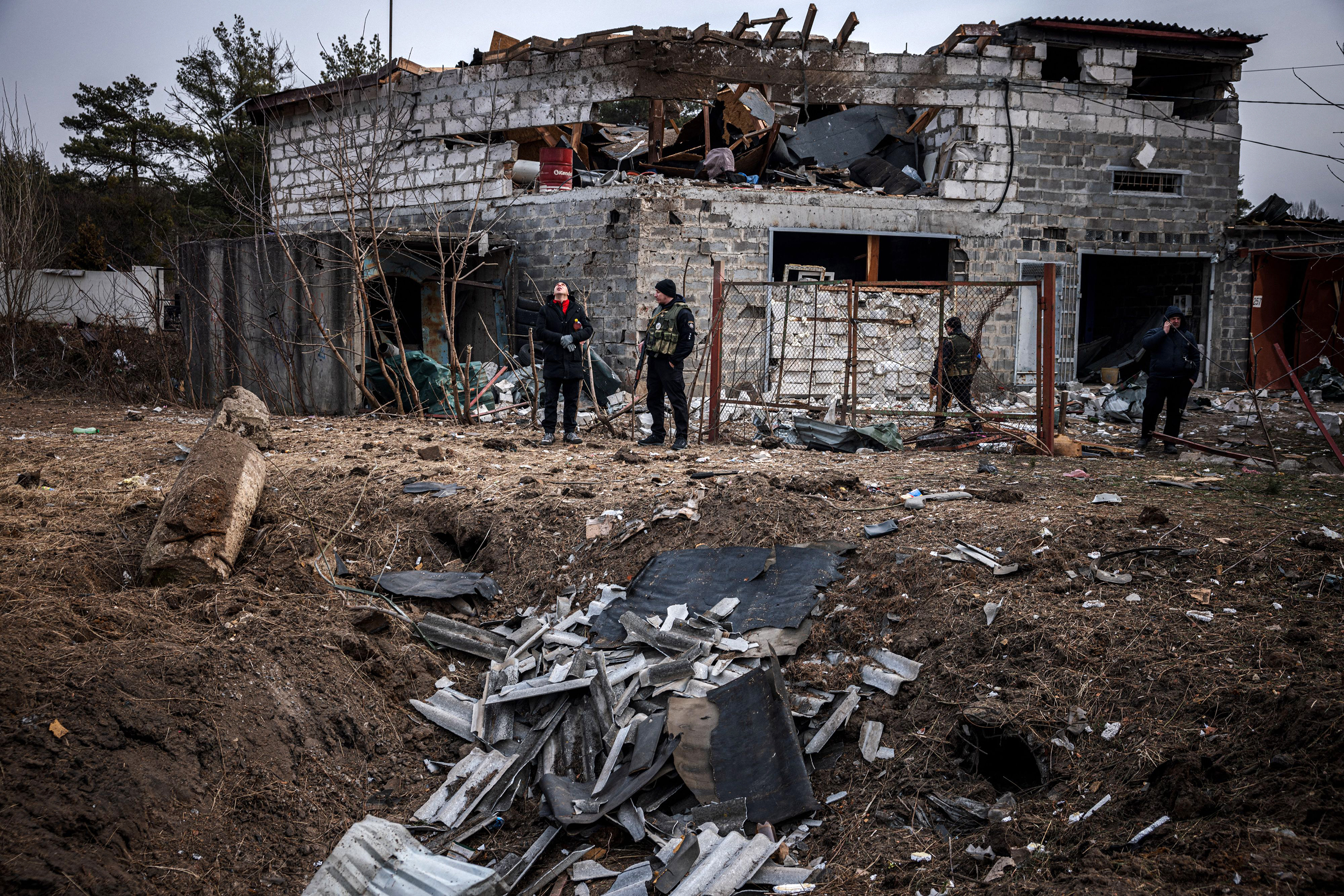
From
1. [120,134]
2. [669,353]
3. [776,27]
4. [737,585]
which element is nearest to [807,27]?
[776,27]

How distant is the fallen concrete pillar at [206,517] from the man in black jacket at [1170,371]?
8.41 m

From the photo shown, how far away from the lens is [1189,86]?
48.0ft

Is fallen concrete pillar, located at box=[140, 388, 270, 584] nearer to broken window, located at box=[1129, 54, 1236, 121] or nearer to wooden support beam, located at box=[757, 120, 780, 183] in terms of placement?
wooden support beam, located at box=[757, 120, 780, 183]

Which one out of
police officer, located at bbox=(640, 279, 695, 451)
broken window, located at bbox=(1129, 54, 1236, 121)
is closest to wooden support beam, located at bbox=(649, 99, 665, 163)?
police officer, located at bbox=(640, 279, 695, 451)

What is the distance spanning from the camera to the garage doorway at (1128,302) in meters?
14.7

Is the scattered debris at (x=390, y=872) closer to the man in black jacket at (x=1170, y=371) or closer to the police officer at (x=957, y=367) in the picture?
Answer: the police officer at (x=957, y=367)

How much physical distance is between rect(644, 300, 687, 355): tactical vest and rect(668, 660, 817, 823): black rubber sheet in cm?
465

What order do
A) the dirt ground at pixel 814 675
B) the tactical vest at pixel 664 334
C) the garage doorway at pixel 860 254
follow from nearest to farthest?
1. the dirt ground at pixel 814 675
2. the tactical vest at pixel 664 334
3. the garage doorway at pixel 860 254

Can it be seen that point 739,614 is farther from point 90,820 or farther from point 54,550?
point 54,550

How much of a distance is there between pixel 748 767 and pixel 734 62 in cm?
1147

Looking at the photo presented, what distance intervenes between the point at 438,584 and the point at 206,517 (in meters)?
1.44

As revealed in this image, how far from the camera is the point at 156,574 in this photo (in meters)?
4.93

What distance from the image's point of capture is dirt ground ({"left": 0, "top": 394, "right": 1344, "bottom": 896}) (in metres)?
3.03

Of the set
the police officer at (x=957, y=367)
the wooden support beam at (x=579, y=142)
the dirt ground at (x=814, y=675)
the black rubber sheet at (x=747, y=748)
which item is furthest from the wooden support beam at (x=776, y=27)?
the black rubber sheet at (x=747, y=748)
